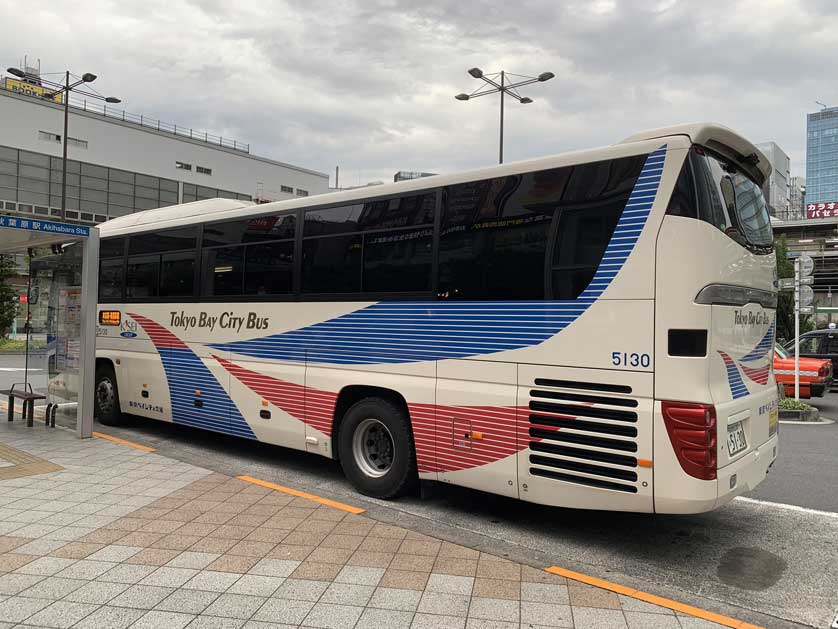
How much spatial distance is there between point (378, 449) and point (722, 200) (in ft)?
12.7

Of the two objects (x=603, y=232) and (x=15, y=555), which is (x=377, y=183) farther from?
(x=15, y=555)

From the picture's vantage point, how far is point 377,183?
6.53m

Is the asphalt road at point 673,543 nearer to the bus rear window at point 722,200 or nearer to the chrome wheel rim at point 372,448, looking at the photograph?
the chrome wheel rim at point 372,448

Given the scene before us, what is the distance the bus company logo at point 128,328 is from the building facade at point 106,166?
36.8 metres

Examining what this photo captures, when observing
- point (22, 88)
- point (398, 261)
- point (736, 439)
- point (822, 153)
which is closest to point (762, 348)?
point (736, 439)

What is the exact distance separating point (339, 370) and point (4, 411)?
26.1 ft

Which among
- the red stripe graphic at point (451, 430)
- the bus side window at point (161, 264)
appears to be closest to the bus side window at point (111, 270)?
the bus side window at point (161, 264)

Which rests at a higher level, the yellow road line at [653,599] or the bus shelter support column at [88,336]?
the bus shelter support column at [88,336]

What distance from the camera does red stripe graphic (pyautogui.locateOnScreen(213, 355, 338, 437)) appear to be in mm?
6594

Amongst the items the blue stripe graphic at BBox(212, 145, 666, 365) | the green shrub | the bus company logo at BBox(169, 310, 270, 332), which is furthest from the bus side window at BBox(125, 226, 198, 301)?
the green shrub

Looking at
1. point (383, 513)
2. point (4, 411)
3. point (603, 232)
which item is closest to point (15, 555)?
point (383, 513)

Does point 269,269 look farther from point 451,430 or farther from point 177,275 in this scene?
point 451,430

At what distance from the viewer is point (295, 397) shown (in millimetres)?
6906

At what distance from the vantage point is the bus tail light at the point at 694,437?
4.27 meters
